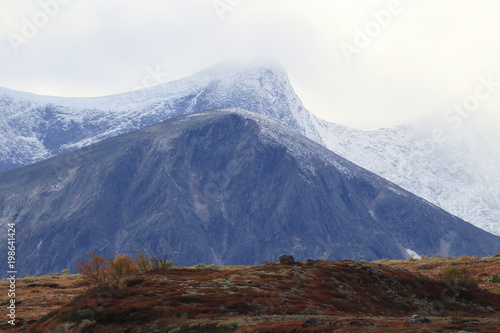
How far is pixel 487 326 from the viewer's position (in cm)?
5016

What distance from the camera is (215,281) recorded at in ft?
251

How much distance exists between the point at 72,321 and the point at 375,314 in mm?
31002

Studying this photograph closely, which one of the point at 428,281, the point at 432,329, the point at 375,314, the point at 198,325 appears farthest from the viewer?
the point at 428,281

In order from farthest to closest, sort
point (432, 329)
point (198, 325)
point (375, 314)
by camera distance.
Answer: point (375, 314)
point (198, 325)
point (432, 329)

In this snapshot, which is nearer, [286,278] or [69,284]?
[286,278]

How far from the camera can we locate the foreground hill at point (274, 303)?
2185 inches

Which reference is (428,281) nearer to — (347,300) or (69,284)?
(347,300)

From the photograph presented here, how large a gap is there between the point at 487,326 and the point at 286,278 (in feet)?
107

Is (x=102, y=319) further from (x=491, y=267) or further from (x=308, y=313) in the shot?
(x=491, y=267)

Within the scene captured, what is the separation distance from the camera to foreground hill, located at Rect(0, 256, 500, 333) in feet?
182

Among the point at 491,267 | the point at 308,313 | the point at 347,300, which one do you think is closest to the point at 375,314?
the point at 347,300

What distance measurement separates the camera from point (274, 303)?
219 feet

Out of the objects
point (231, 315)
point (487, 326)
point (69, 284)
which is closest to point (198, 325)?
point (231, 315)

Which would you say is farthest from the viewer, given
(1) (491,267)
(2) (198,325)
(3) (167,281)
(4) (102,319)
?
(1) (491,267)
